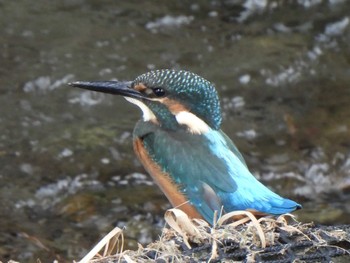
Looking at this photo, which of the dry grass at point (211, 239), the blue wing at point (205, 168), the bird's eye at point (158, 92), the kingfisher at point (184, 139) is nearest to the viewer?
the dry grass at point (211, 239)

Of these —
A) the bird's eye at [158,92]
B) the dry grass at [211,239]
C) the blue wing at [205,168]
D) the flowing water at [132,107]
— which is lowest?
the flowing water at [132,107]

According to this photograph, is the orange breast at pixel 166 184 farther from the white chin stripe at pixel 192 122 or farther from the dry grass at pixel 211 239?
the dry grass at pixel 211 239

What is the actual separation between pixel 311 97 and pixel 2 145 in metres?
2.51

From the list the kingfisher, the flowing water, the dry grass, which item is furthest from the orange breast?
the flowing water

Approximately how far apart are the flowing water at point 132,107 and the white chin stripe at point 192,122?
5.37ft

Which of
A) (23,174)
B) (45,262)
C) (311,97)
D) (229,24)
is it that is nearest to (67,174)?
(23,174)

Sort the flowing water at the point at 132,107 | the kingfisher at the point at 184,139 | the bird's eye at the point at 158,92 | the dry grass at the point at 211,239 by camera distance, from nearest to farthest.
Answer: the dry grass at the point at 211,239 < the kingfisher at the point at 184,139 < the bird's eye at the point at 158,92 < the flowing water at the point at 132,107

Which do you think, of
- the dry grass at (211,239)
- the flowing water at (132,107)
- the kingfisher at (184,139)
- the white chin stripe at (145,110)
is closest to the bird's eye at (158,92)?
the kingfisher at (184,139)

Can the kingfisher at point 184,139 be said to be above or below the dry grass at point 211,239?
below

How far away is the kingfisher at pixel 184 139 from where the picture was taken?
157 inches

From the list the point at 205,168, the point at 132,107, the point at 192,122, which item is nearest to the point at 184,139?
the point at 192,122

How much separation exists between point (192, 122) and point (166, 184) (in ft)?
1.03

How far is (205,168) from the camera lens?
4.03 meters

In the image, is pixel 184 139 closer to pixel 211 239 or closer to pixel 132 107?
pixel 211 239
